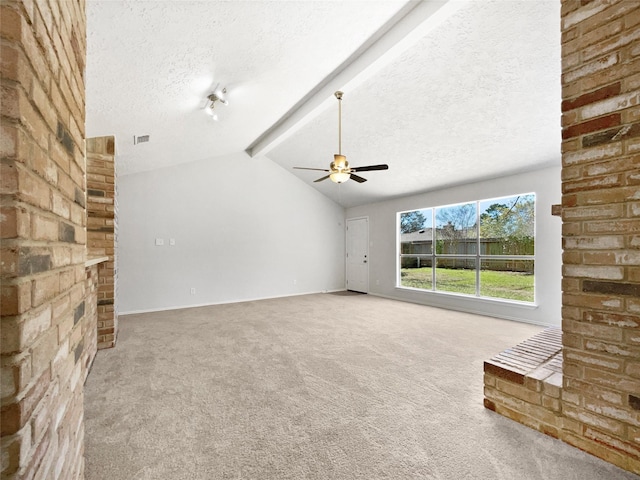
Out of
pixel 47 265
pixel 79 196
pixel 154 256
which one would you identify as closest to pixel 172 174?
pixel 154 256

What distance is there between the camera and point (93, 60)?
1.91 meters

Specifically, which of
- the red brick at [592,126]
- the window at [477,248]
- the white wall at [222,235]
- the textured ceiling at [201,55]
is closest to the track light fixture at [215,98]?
the textured ceiling at [201,55]

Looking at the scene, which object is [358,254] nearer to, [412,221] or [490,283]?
[412,221]

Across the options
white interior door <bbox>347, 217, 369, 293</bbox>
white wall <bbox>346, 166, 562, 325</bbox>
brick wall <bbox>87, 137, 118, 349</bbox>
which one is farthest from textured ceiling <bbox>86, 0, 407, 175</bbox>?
white interior door <bbox>347, 217, 369, 293</bbox>

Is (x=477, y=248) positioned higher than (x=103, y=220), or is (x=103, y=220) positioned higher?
(x=103, y=220)

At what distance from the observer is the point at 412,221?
6.16 metres

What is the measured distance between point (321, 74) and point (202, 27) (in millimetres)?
1504

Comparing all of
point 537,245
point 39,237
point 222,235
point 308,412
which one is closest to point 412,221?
point 537,245

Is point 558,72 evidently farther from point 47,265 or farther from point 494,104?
point 47,265

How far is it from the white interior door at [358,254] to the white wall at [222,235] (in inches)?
14.2

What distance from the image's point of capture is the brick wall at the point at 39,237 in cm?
53

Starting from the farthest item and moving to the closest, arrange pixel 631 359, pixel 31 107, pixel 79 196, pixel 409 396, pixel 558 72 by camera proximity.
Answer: pixel 558 72 < pixel 409 396 < pixel 631 359 < pixel 79 196 < pixel 31 107

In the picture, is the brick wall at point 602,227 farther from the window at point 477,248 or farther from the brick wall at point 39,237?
the window at point 477,248

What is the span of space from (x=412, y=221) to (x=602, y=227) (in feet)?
15.7
